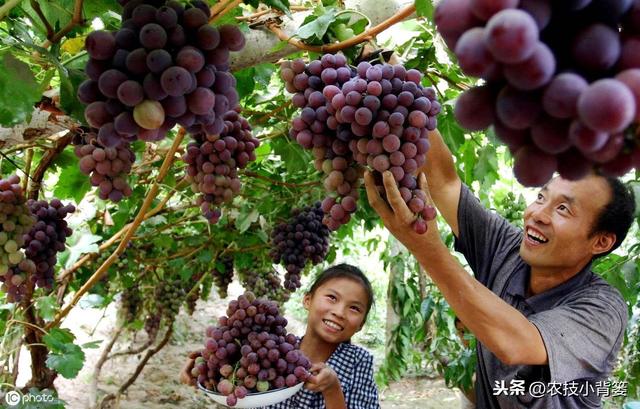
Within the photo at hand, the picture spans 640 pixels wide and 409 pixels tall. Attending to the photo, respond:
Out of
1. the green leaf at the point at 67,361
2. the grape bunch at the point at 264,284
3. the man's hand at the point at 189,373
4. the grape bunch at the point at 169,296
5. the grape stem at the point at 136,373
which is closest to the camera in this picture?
the man's hand at the point at 189,373

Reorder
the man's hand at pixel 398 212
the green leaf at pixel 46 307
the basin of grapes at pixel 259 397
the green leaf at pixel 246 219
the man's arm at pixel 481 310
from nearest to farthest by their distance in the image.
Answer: the man's hand at pixel 398 212 → the man's arm at pixel 481 310 → the basin of grapes at pixel 259 397 → the green leaf at pixel 46 307 → the green leaf at pixel 246 219

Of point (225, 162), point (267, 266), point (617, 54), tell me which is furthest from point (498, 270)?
point (267, 266)

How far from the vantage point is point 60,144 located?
1.86 m

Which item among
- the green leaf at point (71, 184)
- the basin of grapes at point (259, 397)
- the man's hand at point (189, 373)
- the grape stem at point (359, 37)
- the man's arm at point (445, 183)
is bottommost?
the basin of grapes at point (259, 397)

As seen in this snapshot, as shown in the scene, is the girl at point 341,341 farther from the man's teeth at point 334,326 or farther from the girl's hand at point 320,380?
the girl's hand at point 320,380

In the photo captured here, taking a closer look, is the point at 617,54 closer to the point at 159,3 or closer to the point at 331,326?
the point at 159,3

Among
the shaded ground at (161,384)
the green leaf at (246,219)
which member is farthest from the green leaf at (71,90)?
the shaded ground at (161,384)

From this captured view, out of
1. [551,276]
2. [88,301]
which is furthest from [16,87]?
[88,301]

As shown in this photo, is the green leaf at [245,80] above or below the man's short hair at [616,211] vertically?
above

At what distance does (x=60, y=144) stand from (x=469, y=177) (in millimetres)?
1751

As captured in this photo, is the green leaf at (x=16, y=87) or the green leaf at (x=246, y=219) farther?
the green leaf at (x=246, y=219)

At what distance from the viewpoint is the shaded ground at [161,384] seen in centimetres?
553

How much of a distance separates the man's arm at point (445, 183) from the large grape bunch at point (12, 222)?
1.33 m

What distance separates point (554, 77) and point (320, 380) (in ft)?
5.39
